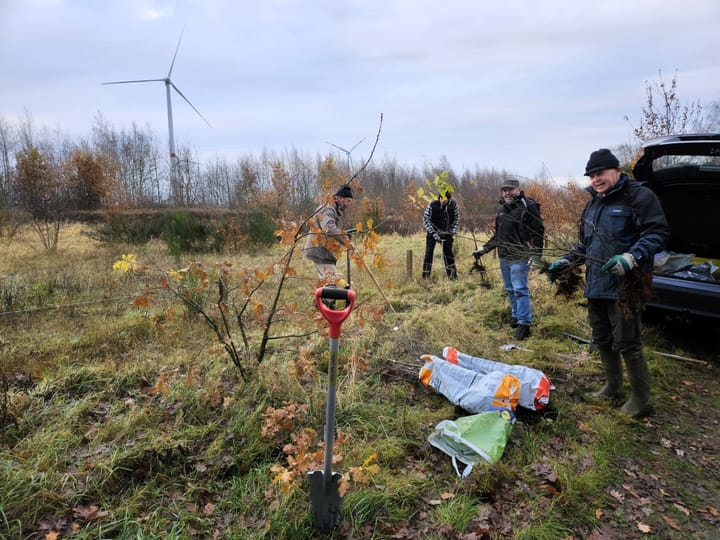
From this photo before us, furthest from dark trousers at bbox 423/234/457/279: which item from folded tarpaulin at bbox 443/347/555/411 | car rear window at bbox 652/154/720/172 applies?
folded tarpaulin at bbox 443/347/555/411

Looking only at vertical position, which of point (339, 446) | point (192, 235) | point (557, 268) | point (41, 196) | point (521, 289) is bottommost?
point (339, 446)

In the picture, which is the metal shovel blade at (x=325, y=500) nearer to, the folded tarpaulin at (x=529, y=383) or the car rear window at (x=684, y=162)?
the folded tarpaulin at (x=529, y=383)

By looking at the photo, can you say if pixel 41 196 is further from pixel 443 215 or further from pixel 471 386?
pixel 471 386

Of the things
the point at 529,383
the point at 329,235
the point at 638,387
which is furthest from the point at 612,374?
the point at 329,235

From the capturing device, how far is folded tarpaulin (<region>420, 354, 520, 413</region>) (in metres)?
3.07

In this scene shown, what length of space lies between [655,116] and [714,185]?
553cm

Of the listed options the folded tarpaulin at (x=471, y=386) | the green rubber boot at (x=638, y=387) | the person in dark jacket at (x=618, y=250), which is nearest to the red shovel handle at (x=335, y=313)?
the folded tarpaulin at (x=471, y=386)

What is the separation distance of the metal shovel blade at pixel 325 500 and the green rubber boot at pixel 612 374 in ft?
8.34

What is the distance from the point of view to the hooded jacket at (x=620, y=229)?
283cm

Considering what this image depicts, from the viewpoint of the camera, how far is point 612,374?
3430 mm

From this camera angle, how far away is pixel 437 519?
7.47ft

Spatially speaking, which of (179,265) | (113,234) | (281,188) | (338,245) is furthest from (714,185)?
(281,188)

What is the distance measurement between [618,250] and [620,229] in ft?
0.52

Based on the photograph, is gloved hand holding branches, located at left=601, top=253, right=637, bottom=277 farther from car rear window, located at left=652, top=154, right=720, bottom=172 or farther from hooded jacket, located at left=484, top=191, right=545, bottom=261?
car rear window, located at left=652, top=154, right=720, bottom=172
